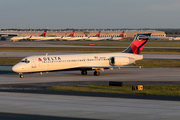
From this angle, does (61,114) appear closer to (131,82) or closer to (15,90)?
(15,90)

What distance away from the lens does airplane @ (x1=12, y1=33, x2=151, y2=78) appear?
1626 inches

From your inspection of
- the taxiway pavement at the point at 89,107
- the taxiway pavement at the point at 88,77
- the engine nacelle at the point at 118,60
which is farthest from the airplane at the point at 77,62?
the taxiway pavement at the point at 89,107

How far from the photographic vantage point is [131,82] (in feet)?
120

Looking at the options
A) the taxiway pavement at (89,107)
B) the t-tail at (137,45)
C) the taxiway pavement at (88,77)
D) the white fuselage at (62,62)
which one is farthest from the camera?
the t-tail at (137,45)

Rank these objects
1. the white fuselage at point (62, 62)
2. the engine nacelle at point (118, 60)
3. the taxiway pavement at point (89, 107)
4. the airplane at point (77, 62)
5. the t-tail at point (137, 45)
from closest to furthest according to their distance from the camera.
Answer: the taxiway pavement at point (89, 107), the white fuselage at point (62, 62), the airplane at point (77, 62), the engine nacelle at point (118, 60), the t-tail at point (137, 45)

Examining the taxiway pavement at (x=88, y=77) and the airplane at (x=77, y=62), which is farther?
the airplane at (x=77, y=62)

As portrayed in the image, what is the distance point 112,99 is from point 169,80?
611 inches

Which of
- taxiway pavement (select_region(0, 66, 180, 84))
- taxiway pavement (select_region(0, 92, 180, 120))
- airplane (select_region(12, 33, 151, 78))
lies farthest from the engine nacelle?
taxiway pavement (select_region(0, 92, 180, 120))

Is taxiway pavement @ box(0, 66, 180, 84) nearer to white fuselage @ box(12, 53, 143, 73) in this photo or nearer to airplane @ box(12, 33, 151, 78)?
airplane @ box(12, 33, 151, 78)

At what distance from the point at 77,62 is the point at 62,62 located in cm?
233

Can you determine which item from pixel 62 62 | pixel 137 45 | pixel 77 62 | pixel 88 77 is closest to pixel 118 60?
pixel 137 45

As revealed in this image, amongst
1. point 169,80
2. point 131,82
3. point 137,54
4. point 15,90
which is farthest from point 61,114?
point 137,54

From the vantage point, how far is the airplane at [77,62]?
136ft

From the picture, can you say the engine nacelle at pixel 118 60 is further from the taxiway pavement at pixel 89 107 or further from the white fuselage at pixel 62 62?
the taxiway pavement at pixel 89 107
